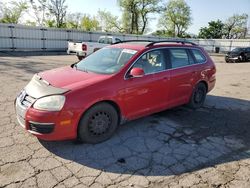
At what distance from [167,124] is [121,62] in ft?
5.20

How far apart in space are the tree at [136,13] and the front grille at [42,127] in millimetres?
44122

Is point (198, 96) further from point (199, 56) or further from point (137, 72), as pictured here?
point (137, 72)

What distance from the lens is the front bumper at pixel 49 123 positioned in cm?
324

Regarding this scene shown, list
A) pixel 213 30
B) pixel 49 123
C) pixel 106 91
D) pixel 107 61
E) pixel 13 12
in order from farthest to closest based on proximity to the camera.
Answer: pixel 213 30, pixel 13 12, pixel 107 61, pixel 106 91, pixel 49 123

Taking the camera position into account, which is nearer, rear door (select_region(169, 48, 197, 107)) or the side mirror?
the side mirror

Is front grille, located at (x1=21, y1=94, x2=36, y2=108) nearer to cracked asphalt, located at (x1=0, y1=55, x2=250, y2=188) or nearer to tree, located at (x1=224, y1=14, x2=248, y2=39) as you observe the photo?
cracked asphalt, located at (x1=0, y1=55, x2=250, y2=188)

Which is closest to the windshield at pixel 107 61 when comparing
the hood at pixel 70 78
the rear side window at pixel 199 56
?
the hood at pixel 70 78

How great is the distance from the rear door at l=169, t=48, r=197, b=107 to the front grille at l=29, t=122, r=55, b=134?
2542 millimetres

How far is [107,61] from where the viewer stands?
173 inches

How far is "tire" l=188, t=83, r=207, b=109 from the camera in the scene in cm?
564

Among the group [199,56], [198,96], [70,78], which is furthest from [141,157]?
[199,56]

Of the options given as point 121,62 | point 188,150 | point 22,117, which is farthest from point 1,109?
point 188,150

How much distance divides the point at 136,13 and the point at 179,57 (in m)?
42.8

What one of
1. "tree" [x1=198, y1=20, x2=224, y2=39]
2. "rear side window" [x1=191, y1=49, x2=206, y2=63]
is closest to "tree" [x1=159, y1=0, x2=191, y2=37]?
"tree" [x1=198, y1=20, x2=224, y2=39]
